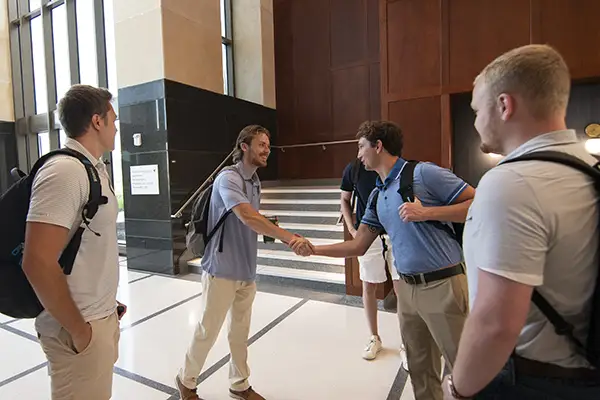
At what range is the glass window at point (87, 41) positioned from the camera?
757 centimetres

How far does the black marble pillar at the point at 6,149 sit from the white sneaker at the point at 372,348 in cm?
971

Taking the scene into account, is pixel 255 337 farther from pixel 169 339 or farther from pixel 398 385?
pixel 398 385

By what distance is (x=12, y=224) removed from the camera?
45.0 inches

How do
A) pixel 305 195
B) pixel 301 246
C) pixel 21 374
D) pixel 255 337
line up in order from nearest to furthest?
pixel 301 246 < pixel 21 374 < pixel 255 337 < pixel 305 195

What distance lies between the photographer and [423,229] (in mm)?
1606

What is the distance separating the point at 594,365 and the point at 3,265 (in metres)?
1.62

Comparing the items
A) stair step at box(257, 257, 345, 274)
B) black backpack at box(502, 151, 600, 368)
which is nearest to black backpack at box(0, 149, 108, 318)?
black backpack at box(502, 151, 600, 368)

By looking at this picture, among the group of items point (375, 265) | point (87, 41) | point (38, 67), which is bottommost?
point (375, 265)

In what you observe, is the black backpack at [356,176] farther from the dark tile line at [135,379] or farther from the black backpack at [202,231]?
the dark tile line at [135,379]

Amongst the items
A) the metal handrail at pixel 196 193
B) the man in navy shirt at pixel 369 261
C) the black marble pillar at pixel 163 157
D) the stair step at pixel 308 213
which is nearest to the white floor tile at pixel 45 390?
the man in navy shirt at pixel 369 261

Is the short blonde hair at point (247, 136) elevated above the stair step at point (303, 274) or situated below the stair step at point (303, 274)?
above

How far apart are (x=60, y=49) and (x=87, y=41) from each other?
107cm

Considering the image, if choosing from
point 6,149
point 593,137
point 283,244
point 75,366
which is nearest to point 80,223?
point 75,366

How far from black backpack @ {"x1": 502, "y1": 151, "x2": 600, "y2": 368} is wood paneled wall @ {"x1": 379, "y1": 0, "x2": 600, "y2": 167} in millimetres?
4417
